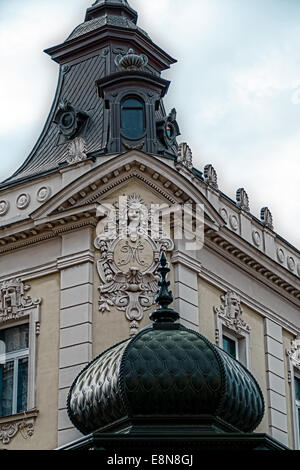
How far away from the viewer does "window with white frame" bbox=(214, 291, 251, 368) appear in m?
26.3

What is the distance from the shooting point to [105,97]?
2752 centimetres

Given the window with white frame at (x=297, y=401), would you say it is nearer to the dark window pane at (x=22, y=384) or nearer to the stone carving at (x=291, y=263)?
the stone carving at (x=291, y=263)

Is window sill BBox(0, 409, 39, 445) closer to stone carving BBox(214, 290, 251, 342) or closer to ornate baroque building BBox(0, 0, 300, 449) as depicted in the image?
ornate baroque building BBox(0, 0, 300, 449)

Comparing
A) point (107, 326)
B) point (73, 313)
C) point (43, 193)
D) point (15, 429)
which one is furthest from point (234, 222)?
point (15, 429)

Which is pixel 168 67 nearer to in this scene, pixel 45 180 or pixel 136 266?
pixel 45 180

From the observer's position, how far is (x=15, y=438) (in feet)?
80.0

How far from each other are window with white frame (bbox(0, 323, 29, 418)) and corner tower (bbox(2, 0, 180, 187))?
Result: 12.4 ft

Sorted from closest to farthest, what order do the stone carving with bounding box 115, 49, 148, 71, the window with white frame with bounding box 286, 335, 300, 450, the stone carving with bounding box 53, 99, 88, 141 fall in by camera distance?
the stone carving with bounding box 115, 49, 148, 71
the window with white frame with bounding box 286, 335, 300, 450
the stone carving with bounding box 53, 99, 88, 141

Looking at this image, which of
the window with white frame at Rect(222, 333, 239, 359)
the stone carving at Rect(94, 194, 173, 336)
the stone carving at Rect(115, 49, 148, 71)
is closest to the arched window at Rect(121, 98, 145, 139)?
the stone carving at Rect(115, 49, 148, 71)

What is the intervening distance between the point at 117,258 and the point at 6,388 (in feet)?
12.3

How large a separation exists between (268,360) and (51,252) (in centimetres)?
588

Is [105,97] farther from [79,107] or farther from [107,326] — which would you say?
[107,326]

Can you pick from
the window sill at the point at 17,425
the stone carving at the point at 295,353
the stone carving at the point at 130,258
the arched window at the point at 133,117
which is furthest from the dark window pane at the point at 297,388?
the window sill at the point at 17,425

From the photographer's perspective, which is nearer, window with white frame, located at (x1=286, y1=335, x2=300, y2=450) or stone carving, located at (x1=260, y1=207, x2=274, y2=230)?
window with white frame, located at (x1=286, y1=335, x2=300, y2=450)
